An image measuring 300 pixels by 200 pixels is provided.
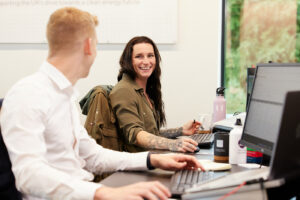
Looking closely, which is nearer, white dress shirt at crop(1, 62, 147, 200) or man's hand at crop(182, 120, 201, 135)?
white dress shirt at crop(1, 62, 147, 200)

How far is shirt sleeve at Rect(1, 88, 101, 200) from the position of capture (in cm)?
105

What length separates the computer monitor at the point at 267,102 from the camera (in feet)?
4.39

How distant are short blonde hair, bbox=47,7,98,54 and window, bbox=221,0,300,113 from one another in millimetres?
2389

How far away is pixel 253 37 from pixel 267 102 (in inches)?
90.6

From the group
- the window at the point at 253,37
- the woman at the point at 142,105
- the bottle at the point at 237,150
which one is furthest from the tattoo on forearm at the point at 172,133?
the window at the point at 253,37

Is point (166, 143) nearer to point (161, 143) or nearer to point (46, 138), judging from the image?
point (161, 143)

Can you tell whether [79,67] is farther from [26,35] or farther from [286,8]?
[286,8]

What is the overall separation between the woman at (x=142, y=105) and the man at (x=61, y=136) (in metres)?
0.39

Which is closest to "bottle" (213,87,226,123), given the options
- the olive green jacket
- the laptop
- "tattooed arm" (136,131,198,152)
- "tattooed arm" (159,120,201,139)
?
"tattooed arm" (159,120,201,139)

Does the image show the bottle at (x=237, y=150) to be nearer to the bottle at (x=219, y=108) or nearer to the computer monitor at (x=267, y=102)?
the computer monitor at (x=267, y=102)

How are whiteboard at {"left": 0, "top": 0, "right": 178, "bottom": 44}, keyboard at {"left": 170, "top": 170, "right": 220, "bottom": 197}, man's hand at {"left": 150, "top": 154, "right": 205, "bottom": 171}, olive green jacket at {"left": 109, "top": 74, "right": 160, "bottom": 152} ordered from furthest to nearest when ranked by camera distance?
whiteboard at {"left": 0, "top": 0, "right": 178, "bottom": 44} < olive green jacket at {"left": 109, "top": 74, "right": 160, "bottom": 152} < man's hand at {"left": 150, "top": 154, "right": 205, "bottom": 171} < keyboard at {"left": 170, "top": 170, "right": 220, "bottom": 197}

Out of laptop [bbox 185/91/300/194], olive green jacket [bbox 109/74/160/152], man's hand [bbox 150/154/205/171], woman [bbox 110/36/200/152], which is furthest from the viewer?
olive green jacket [bbox 109/74/160/152]

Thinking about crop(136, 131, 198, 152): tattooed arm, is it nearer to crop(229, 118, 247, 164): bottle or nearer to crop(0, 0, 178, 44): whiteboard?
crop(229, 118, 247, 164): bottle

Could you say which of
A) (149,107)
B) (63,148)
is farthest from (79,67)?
(149,107)
